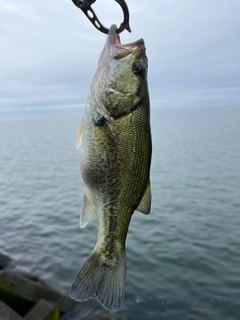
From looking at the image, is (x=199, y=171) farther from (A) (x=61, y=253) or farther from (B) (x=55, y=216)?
(A) (x=61, y=253)

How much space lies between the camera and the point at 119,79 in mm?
2879

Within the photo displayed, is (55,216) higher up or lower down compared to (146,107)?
lower down

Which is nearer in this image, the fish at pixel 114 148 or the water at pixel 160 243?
the fish at pixel 114 148

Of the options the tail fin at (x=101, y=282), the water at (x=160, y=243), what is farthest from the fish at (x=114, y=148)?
the water at (x=160, y=243)

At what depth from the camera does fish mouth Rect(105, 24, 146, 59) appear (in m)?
2.79

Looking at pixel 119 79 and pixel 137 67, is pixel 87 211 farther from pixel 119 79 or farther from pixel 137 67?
pixel 137 67

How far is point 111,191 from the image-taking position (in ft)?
9.47

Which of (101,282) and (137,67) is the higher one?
(137,67)

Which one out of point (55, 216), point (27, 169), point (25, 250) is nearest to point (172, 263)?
point (25, 250)

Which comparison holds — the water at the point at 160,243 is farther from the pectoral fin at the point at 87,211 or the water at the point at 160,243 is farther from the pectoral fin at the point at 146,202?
the pectoral fin at the point at 146,202

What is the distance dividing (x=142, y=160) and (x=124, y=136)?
0.83ft

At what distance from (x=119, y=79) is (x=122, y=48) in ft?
0.91

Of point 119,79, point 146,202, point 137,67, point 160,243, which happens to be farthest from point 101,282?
point 160,243

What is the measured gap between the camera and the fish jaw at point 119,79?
2826 mm
